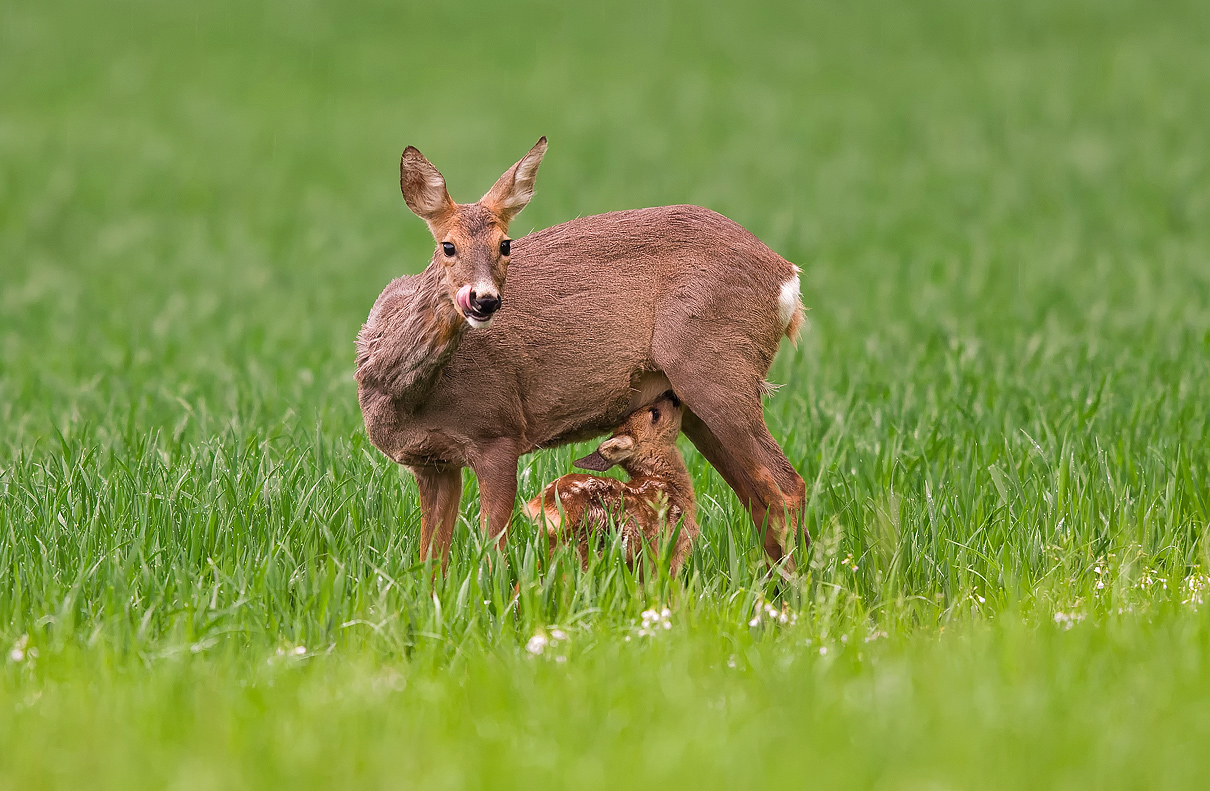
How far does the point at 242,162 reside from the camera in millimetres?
18250

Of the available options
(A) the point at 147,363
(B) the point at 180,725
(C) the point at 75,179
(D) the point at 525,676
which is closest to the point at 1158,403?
(D) the point at 525,676

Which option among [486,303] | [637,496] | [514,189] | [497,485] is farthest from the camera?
[637,496]

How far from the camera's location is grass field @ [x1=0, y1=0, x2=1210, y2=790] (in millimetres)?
3326

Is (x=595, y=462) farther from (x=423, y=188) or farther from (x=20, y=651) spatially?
(x=20, y=651)

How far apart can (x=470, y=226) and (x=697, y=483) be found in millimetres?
2013

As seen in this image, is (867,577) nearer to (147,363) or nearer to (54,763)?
(54,763)

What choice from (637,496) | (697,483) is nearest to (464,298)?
(637,496)

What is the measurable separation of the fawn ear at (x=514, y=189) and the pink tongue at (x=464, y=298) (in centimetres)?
36

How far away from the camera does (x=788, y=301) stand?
206 inches

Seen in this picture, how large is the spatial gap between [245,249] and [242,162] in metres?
4.51

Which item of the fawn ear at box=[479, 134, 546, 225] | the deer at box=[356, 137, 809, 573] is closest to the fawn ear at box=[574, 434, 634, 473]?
the deer at box=[356, 137, 809, 573]

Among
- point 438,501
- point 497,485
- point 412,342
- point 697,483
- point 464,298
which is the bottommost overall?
point 697,483

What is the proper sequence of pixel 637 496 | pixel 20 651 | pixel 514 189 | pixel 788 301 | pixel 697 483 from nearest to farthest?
pixel 20 651
pixel 514 189
pixel 637 496
pixel 788 301
pixel 697 483

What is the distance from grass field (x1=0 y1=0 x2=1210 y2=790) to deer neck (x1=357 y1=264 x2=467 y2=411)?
60cm
